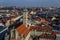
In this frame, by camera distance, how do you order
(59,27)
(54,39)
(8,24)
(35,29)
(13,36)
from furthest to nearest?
(8,24) < (59,27) < (35,29) < (54,39) < (13,36)

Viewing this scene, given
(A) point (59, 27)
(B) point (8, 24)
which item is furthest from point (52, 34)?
(B) point (8, 24)

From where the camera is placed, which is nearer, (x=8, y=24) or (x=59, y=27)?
(x=59, y=27)

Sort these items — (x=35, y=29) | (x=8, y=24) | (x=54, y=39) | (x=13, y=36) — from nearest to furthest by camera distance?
(x=13, y=36) → (x=54, y=39) → (x=35, y=29) → (x=8, y=24)

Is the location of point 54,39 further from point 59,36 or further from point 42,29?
point 42,29

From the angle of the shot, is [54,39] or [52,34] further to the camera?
[52,34]

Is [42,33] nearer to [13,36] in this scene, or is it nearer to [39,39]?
→ [39,39]

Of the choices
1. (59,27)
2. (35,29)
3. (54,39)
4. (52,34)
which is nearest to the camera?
(54,39)

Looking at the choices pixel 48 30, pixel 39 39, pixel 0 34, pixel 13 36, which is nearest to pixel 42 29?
pixel 48 30

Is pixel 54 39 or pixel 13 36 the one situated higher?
pixel 13 36

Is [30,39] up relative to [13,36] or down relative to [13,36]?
down
